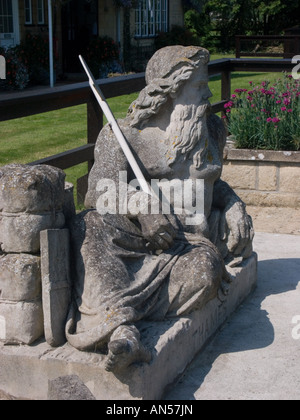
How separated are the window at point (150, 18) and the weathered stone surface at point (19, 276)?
751 inches

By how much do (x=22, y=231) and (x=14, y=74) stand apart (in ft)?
43.9

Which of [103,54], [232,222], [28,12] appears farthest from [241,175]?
[103,54]

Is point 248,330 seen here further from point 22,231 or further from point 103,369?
point 22,231

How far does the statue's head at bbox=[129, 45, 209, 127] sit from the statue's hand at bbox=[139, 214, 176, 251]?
2.30 ft

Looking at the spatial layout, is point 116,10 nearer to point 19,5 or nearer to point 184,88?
point 19,5

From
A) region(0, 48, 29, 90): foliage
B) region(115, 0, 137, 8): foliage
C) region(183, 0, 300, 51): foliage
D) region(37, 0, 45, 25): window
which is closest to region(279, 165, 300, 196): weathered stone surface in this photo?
region(0, 48, 29, 90): foliage

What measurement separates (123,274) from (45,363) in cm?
54

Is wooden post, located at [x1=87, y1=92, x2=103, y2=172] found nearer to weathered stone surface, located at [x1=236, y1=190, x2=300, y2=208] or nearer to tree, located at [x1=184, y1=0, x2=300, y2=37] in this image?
weathered stone surface, located at [x1=236, y1=190, x2=300, y2=208]

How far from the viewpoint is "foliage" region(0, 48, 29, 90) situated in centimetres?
1595

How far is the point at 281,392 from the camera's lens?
11.3 feet

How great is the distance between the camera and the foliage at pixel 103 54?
19.1 metres

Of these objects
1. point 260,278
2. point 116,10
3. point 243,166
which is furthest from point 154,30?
point 260,278

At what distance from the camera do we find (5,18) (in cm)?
1762

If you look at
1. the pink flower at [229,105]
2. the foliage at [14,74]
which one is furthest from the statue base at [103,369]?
the foliage at [14,74]
